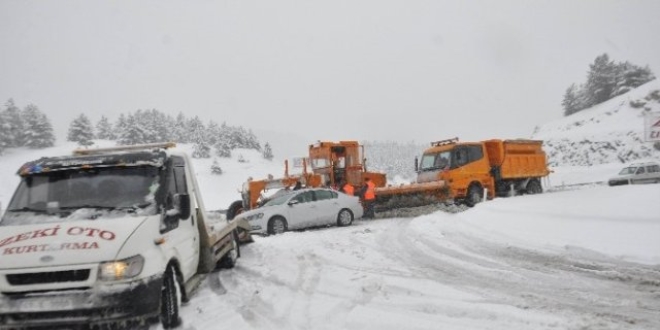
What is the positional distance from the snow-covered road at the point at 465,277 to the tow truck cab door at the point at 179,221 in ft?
2.25

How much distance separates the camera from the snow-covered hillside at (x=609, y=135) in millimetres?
53906

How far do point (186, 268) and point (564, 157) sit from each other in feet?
199

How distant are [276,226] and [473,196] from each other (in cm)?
896

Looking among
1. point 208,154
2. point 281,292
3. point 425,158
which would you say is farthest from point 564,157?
point 281,292

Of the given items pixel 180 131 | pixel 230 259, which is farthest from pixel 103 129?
pixel 230 259

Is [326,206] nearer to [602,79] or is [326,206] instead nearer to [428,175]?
[428,175]

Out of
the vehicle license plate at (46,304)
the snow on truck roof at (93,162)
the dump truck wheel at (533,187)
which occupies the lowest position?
the vehicle license plate at (46,304)

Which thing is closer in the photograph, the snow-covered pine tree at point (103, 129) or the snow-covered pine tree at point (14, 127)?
the snow-covered pine tree at point (14, 127)

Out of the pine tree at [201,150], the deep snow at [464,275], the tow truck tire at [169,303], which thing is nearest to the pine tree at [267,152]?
the pine tree at [201,150]

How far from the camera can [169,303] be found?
582cm

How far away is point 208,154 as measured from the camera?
8275 cm

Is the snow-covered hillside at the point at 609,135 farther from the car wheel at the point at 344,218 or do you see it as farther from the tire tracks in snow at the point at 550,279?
the tire tracks in snow at the point at 550,279

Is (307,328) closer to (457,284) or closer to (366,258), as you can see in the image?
(457,284)

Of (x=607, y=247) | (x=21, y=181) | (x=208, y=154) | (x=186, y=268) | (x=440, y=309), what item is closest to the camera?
Result: (x=440, y=309)
